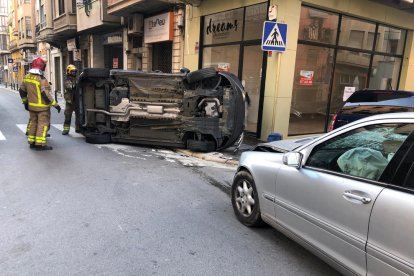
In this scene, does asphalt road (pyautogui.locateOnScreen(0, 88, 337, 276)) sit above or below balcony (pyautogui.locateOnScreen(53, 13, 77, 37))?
below

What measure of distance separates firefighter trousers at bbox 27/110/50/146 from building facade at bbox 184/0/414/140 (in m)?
5.36

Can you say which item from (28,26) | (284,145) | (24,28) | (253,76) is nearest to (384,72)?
(253,76)

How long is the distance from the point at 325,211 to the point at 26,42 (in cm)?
4263

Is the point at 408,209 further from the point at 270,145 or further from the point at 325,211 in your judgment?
the point at 270,145

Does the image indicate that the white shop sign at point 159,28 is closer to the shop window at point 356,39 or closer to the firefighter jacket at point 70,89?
the firefighter jacket at point 70,89

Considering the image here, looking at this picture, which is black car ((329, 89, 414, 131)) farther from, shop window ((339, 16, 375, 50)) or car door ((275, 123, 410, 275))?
shop window ((339, 16, 375, 50))

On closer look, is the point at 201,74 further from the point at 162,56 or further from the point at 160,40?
the point at 162,56

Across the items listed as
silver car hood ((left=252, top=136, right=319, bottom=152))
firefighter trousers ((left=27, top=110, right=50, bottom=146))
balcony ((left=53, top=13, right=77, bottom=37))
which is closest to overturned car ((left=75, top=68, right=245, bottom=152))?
firefighter trousers ((left=27, top=110, right=50, bottom=146))

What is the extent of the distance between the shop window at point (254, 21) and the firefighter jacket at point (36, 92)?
18.4 ft

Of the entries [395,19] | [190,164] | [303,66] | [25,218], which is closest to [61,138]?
[190,164]

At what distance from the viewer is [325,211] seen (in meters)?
2.77

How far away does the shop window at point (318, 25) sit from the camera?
9352 mm

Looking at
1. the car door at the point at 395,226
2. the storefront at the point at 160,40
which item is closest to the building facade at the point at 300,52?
the storefront at the point at 160,40

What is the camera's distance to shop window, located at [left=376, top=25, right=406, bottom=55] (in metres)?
12.0
